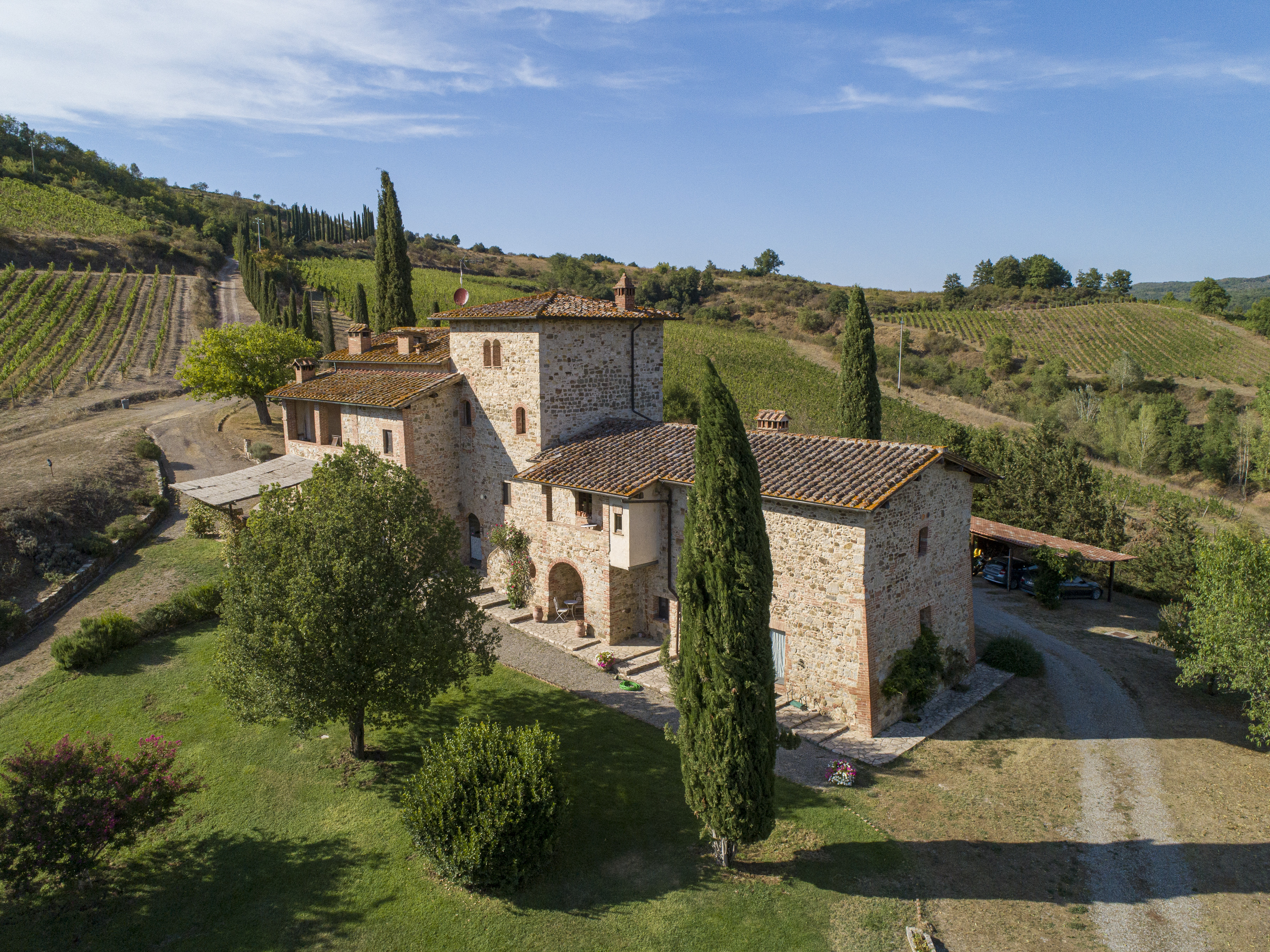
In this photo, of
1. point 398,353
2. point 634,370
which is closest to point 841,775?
point 634,370

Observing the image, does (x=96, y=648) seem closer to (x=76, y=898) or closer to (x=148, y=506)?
(x=76, y=898)

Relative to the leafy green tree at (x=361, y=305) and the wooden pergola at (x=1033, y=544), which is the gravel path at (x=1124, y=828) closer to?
the wooden pergola at (x=1033, y=544)

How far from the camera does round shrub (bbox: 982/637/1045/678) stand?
18.8 m

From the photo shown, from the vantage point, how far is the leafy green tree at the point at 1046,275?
97.5 meters

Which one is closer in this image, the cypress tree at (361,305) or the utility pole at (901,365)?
the cypress tree at (361,305)

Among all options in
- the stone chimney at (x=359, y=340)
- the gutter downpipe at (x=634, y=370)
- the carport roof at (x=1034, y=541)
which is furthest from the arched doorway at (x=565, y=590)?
the stone chimney at (x=359, y=340)

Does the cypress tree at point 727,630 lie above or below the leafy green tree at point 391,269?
below

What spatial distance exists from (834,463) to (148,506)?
25982mm

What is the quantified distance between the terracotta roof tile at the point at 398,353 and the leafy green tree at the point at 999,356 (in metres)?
56.6

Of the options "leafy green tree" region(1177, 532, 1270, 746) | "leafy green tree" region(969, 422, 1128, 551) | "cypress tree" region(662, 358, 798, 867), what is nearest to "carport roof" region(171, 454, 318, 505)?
"cypress tree" region(662, 358, 798, 867)

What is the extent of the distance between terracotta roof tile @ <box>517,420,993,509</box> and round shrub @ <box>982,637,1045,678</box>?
4892 mm

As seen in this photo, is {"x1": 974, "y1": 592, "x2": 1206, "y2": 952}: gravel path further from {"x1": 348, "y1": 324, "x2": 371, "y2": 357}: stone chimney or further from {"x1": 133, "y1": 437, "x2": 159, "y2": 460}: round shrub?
{"x1": 133, "y1": 437, "x2": 159, "y2": 460}: round shrub

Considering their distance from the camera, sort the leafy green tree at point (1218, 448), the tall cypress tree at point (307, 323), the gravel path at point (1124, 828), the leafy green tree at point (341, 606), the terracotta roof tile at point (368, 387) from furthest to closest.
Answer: the tall cypress tree at point (307, 323), the leafy green tree at point (1218, 448), the terracotta roof tile at point (368, 387), the leafy green tree at point (341, 606), the gravel path at point (1124, 828)

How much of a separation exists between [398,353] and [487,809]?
19.6 meters
